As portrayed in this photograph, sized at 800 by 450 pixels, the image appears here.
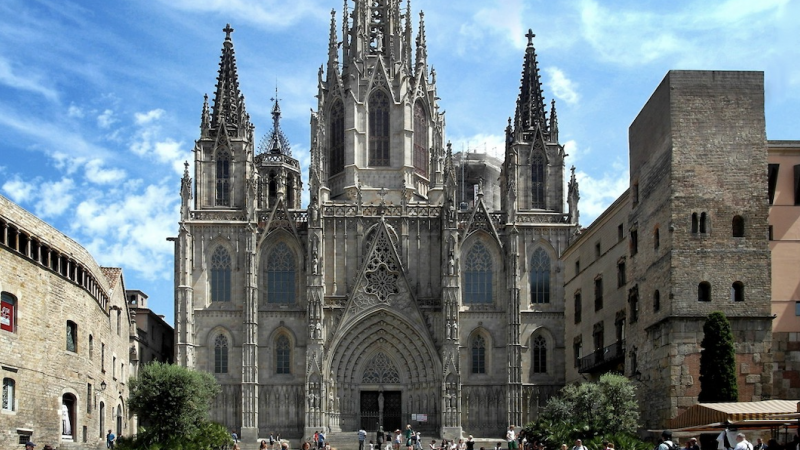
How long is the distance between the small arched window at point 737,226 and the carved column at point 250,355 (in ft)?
107

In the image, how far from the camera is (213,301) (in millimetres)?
70500

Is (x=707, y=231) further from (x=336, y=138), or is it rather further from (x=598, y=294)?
(x=336, y=138)

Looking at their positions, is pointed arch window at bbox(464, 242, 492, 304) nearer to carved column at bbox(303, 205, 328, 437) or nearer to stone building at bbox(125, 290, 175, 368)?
carved column at bbox(303, 205, 328, 437)

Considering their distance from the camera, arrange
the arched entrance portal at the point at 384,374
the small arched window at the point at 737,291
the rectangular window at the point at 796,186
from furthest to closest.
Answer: the arched entrance portal at the point at 384,374 < the rectangular window at the point at 796,186 < the small arched window at the point at 737,291

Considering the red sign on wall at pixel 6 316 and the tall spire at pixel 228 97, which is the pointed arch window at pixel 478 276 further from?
the red sign on wall at pixel 6 316

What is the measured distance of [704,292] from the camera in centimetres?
4384

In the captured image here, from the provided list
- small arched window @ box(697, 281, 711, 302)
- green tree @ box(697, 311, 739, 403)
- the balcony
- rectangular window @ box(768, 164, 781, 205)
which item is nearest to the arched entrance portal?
the balcony

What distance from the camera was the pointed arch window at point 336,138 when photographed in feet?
249

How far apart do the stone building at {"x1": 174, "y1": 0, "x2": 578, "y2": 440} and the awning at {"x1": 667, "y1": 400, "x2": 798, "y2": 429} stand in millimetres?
30687

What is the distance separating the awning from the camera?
33.2 metres

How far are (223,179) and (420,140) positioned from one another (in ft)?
40.8

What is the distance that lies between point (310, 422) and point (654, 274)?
27.4m

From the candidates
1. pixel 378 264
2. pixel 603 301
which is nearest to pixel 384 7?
pixel 378 264

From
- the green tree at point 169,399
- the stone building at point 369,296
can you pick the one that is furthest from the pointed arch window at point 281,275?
the green tree at point 169,399
